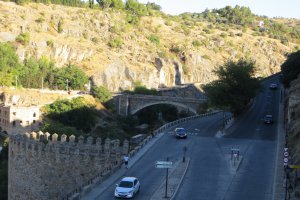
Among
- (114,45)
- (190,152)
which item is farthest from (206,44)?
(190,152)

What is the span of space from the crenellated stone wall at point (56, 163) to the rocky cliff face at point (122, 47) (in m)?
65.2

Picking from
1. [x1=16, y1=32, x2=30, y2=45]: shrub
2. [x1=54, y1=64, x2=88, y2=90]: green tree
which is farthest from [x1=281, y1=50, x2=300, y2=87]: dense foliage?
[x1=16, y1=32, x2=30, y2=45]: shrub

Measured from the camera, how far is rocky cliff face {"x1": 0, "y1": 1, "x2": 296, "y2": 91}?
4102 inches

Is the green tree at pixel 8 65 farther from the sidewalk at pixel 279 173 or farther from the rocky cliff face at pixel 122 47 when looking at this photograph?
the sidewalk at pixel 279 173

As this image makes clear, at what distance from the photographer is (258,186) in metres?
25.9

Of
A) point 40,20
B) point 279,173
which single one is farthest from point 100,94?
point 279,173

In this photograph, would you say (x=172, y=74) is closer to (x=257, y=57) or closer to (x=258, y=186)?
(x=257, y=57)

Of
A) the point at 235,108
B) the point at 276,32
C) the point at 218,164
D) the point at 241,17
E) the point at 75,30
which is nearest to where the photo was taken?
the point at 218,164

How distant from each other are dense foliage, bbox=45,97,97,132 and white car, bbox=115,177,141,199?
5201 centimetres

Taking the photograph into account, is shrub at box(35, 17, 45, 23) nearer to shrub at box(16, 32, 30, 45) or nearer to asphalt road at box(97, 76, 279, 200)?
shrub at box(16, 32, 30, 45)

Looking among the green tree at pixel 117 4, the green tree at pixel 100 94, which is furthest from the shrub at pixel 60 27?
the green tree at pixel 117 4

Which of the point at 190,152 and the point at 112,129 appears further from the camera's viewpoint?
the point at 112,129

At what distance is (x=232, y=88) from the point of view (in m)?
48.9

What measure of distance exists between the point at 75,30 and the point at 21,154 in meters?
82.4
